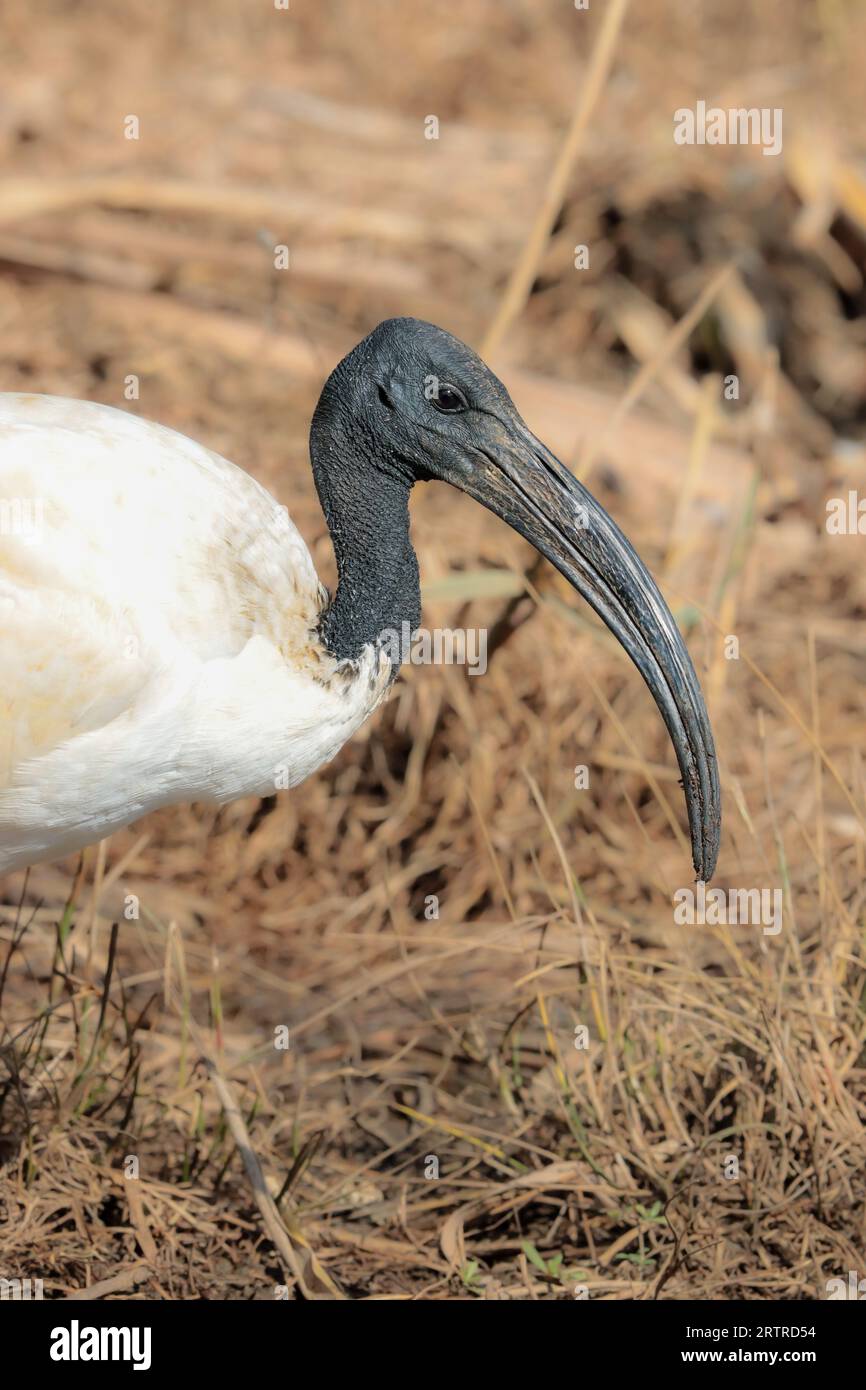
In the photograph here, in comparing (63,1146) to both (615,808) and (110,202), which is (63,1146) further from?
(110,202)

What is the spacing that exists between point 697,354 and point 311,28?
3.54 meters

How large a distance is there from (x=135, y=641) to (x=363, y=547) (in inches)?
23.3

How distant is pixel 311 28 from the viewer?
10352mm

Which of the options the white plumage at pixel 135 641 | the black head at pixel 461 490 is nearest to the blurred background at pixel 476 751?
the black head at pixel 461 490

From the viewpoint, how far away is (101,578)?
138 inches

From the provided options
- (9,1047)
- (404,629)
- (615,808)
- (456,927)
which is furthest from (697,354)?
(9,1047)

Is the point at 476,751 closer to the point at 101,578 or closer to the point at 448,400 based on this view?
the point at 448,400

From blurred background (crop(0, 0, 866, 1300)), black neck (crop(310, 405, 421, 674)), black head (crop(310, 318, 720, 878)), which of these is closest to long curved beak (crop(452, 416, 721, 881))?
black head (crop(310, 318, 720, 878))

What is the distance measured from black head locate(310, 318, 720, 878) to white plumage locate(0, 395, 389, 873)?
18 cm

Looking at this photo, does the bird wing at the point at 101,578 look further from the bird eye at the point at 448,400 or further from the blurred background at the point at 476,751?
the blurred background at the point at 476,751

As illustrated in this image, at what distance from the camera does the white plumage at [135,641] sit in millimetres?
3514

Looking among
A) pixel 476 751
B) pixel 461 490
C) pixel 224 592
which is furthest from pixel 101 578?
pixel 476 751

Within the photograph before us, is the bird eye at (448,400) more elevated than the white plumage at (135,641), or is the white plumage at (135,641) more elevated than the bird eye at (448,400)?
the bird eye at (448,400)

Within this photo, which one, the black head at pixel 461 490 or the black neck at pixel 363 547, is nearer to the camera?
the black head at pixel 461 490
